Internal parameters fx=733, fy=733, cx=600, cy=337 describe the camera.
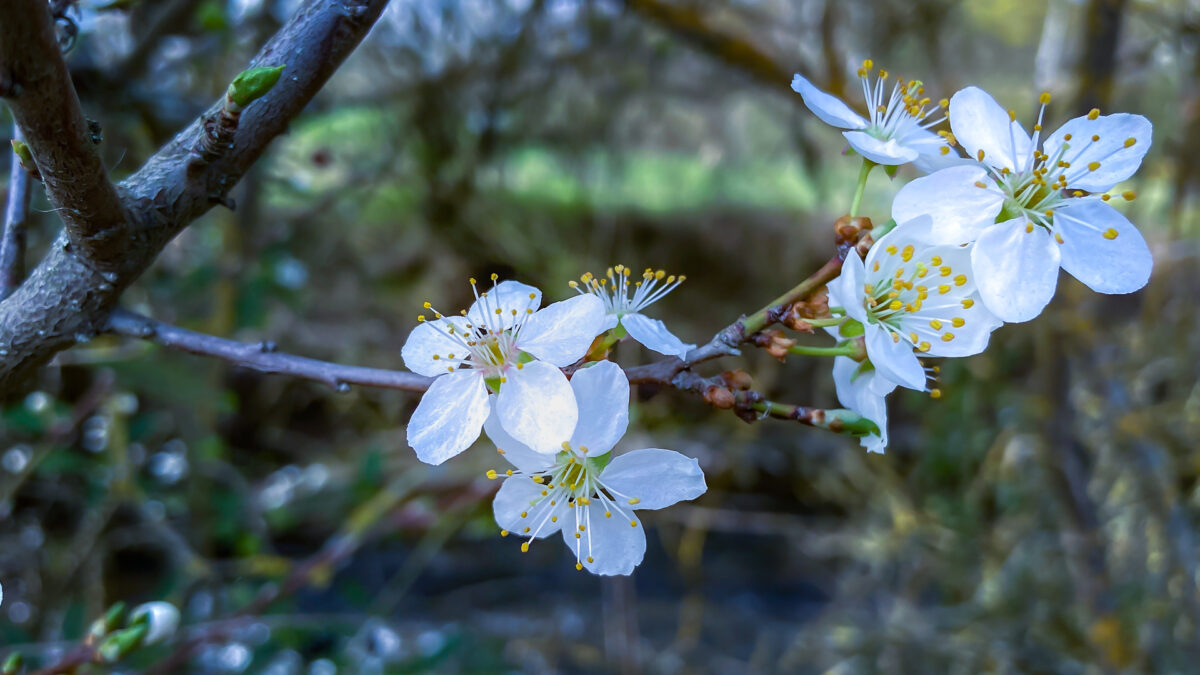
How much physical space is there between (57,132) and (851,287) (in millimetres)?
449

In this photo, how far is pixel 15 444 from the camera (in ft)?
4.37

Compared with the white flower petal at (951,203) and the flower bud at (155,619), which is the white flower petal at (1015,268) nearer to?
the white flower petal at (951,203)

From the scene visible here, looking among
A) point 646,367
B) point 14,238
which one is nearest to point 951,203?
point 646,367

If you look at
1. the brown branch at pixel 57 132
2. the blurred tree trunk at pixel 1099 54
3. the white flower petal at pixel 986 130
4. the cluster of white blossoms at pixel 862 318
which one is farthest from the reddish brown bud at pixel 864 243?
the blurred tree trunk at pixel 1099 54

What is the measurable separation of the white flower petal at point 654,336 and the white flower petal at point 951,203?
Result: 17cm

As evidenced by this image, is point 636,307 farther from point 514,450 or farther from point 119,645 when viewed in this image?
point 119,645

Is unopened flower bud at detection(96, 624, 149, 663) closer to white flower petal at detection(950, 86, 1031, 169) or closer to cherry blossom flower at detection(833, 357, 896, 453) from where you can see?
cherry blossom flower at detection(833, 357, 896, 453)

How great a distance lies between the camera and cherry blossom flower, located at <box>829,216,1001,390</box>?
0.49 m

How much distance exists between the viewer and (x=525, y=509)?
597mm

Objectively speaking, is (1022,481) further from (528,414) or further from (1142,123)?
(528,414)

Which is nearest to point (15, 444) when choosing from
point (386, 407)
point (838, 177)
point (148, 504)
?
point (148, 504)

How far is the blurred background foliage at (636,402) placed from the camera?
142cm

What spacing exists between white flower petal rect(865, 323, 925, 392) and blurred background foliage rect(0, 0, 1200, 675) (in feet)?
2.91

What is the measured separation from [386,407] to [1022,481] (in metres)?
1.89
